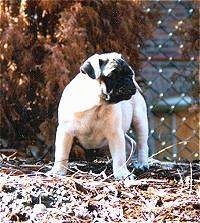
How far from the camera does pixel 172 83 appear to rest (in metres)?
5.50

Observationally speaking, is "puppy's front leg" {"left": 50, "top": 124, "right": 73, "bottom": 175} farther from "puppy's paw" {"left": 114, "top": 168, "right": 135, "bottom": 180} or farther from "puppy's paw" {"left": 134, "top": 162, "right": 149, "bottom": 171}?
"puppy's paw" {"left": 134, "top": 162, "right": 149, "bottom": 171}

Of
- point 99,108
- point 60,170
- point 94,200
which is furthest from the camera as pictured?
point 60,170

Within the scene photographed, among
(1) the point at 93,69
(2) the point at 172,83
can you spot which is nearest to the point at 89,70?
(1) the point at 93,69

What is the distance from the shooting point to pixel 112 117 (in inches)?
123

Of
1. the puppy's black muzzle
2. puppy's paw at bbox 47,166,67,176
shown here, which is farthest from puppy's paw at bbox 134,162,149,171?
the puppy's black muzzle

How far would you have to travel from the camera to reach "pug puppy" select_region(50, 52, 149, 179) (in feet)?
9.48

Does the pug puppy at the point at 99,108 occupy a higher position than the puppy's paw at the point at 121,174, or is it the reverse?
the pug puppy at the point at 99,108

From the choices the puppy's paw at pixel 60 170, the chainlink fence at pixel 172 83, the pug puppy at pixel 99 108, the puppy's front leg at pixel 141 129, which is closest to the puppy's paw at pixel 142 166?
the puppy's front leg at pixel 141 129

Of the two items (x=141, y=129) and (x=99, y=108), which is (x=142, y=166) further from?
(x=99, y=108)

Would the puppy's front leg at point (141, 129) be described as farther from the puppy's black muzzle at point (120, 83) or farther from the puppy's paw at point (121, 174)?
the puppy's black muzzle at point (120, 83)

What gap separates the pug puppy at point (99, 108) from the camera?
9.48 ft

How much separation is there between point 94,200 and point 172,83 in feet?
10.2

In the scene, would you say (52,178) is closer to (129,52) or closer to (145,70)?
(129,52)

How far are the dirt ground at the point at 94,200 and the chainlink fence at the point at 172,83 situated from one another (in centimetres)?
217
